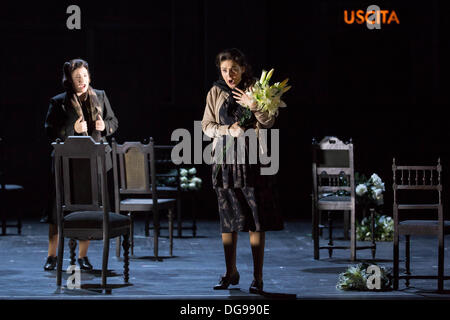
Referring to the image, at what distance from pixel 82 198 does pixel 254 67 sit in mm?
5262

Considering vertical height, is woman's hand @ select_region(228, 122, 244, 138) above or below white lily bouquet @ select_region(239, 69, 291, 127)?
below

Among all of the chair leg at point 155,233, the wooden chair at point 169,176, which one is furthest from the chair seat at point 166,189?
the chair leg at point 155,233

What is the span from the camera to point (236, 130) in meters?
5.05

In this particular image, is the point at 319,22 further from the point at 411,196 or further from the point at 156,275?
the point at 156,275

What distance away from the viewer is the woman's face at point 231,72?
5109 mm

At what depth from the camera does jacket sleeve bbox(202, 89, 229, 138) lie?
16.8ft

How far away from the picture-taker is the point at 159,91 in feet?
34.8

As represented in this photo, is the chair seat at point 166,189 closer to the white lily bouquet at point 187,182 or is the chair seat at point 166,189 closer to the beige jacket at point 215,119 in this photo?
the white lily bouquet at point 187,182

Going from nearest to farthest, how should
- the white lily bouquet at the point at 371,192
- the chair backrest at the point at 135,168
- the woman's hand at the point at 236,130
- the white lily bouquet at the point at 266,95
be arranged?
the white lily bouquet at the point at 266,95, the woman's hand at the point at 236,130, the chair backrest at the point at 135,168, the white lily bouquet at the point at 371,192

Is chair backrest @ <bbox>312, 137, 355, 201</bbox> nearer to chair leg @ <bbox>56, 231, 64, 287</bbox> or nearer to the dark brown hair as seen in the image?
the dark brown hair

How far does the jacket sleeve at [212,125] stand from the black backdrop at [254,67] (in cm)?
508

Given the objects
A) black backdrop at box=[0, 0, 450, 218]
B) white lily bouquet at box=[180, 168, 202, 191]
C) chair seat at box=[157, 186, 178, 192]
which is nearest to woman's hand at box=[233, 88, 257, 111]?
chair seat at box=[157, 186, 178, 192]

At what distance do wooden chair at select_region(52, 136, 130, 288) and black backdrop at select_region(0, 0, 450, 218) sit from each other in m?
4.94

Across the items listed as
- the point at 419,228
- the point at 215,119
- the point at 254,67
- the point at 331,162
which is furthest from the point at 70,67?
the point at 254,67
